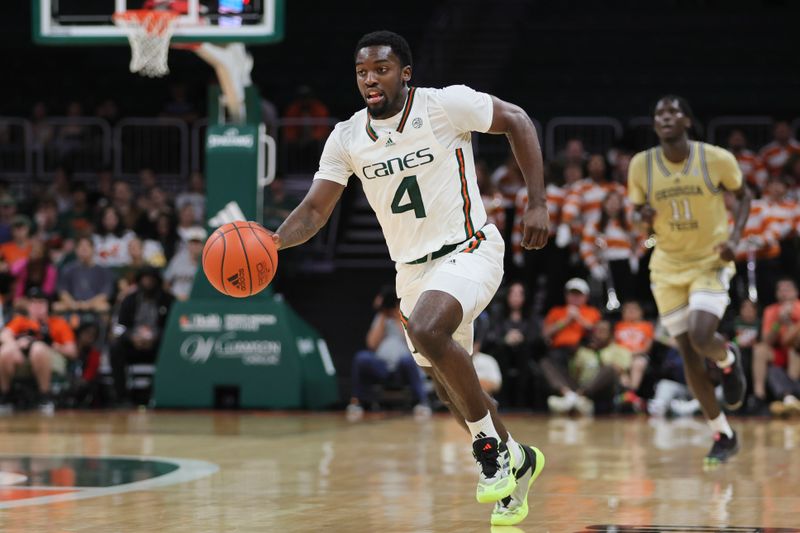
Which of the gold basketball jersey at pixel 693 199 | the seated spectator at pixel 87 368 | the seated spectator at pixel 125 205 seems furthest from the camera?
the seated spectator at pixel 125 205

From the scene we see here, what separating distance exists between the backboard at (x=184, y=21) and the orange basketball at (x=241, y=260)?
6.47 meters

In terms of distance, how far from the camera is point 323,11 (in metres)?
24.3

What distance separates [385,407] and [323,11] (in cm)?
1108

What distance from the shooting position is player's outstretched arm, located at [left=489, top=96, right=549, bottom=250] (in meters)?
6.10

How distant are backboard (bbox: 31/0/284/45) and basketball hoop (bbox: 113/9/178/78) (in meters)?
0.09

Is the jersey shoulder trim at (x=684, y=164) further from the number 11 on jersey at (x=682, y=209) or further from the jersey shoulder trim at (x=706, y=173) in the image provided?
the number 11 on jersey at (x=682, y=209)

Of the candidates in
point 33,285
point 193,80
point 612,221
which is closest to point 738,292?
point 612,221

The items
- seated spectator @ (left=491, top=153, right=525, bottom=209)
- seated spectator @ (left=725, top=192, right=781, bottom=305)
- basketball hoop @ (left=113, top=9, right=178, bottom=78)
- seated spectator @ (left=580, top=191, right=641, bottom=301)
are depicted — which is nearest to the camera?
basketball hoop @ (left=113, top=9, right=178, bottom=78)

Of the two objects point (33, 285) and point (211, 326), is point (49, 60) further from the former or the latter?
point (211, 326)

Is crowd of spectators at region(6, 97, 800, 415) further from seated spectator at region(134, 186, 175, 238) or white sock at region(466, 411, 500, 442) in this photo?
white sock at region(466, 411, 500, 442)

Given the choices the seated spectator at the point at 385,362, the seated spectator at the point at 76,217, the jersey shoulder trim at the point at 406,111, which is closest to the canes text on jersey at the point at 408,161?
the jersey shoulder trim at the point at 406,111

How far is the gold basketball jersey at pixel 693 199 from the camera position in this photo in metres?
9.16

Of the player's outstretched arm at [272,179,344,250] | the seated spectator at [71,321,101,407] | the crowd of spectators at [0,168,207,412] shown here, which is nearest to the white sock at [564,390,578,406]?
the crowd of spectators at [0,168,207,412]

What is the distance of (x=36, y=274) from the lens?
15992 mm
